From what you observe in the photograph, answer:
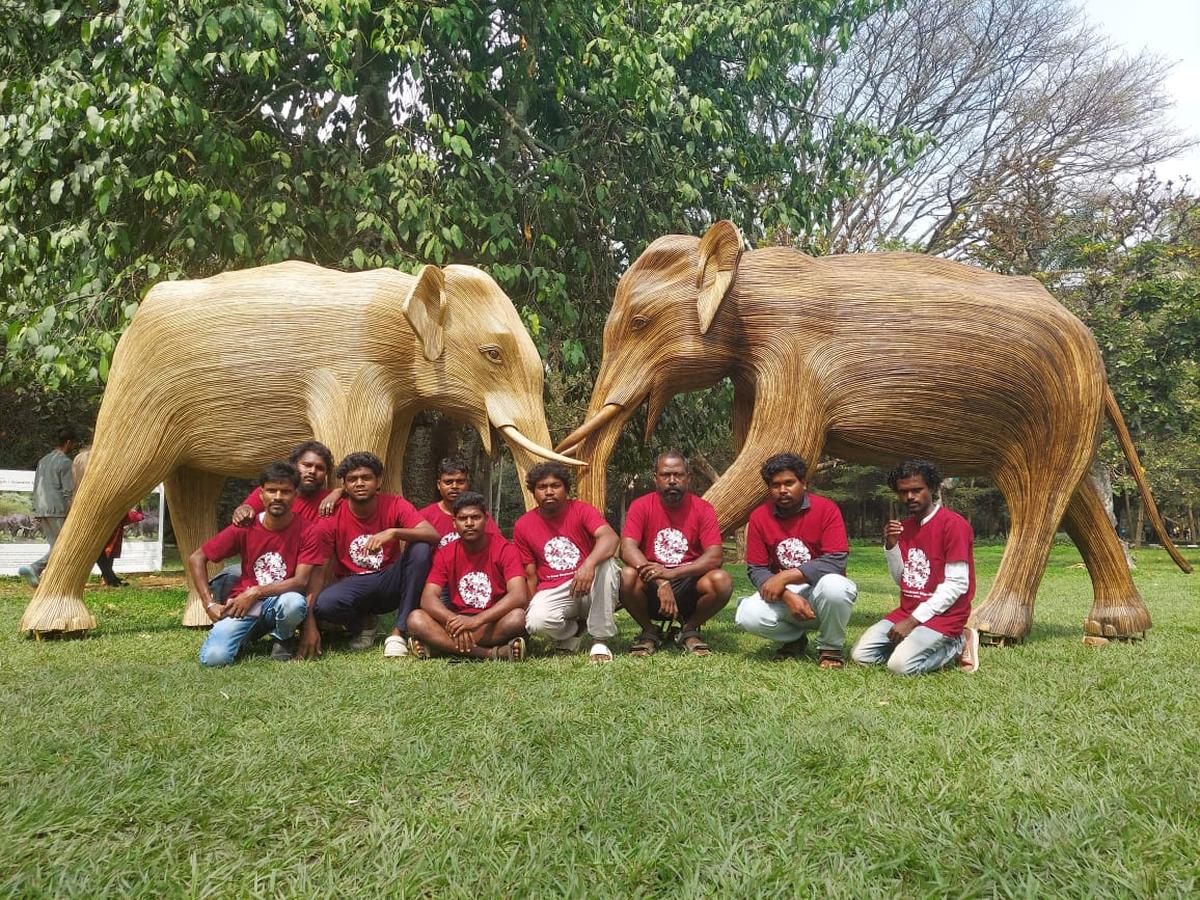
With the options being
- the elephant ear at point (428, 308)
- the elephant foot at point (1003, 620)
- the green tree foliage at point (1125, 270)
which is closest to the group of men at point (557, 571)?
the elephant foot at point (1003, 620)

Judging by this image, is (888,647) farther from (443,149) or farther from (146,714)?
(443,149)

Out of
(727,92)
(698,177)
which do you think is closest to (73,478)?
(698,177)

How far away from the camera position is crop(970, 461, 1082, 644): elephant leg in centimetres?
539

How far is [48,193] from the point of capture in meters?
7.45

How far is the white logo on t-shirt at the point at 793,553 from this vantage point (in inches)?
193

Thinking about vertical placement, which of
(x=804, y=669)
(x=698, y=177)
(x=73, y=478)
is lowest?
(x=73, y=478)

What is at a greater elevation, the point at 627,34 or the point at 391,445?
the point at 627,34

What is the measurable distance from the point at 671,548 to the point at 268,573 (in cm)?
218

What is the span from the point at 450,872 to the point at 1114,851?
5.05 feet

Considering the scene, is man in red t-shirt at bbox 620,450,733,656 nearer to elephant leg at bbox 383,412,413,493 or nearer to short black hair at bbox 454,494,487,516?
short black hair at bbox 454,494,487,516

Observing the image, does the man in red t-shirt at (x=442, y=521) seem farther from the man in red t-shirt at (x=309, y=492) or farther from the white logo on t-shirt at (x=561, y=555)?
the man in red t-shirt at (x=309, y=492)

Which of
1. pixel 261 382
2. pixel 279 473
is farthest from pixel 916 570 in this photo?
pixel 261 382

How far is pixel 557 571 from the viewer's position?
5047 millimetres

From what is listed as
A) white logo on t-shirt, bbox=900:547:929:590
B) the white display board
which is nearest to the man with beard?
white logo on t-shirt, bbox=900:547:929:590
